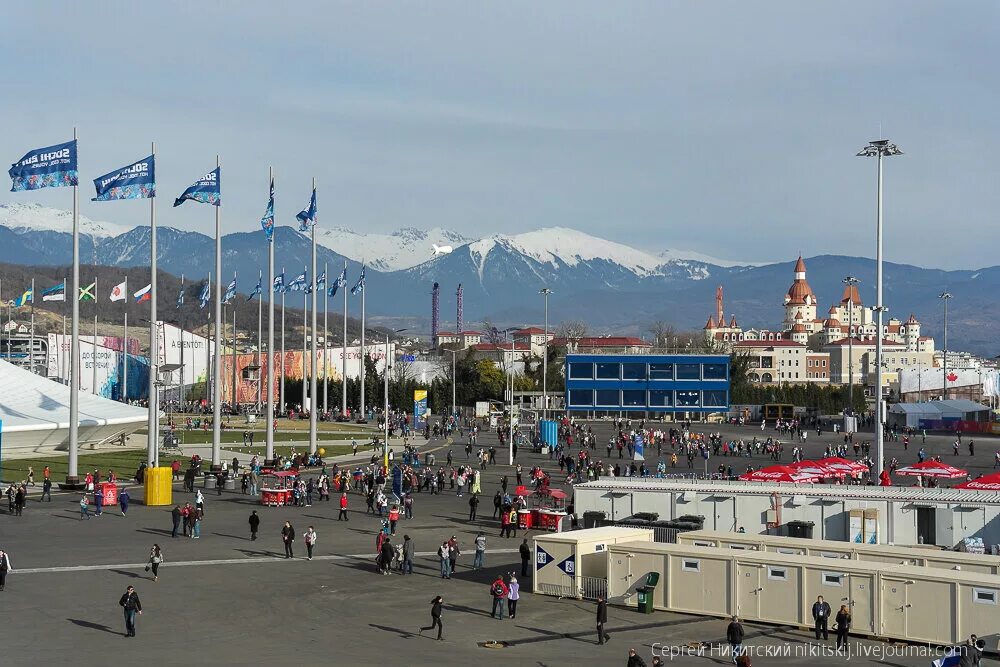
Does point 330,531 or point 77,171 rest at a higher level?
point 77,171

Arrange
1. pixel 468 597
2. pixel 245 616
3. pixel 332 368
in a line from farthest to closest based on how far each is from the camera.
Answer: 1. pixel 332 368
2. pixel 468 597
3. pixel 245 616

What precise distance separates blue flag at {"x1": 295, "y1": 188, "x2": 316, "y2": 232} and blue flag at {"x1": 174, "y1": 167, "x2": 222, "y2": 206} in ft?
26.0

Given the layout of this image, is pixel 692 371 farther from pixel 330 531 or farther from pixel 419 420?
pixel 330 531

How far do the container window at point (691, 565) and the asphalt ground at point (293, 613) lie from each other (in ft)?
3.40

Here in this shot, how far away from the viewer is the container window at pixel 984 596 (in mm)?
22339

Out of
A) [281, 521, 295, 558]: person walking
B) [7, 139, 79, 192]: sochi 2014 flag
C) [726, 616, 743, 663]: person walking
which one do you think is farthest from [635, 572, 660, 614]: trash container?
[7, 139, 79, 192]: sochi 2014 flag

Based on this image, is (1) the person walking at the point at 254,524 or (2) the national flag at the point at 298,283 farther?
(2) the national flag at the point at 298,283

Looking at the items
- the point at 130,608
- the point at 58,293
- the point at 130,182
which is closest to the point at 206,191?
the point at 130,182

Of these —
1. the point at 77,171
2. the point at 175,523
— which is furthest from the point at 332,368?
the point at 175,523

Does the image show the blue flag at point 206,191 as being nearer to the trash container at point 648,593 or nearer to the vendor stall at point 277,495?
the vendor stall at point 277,495

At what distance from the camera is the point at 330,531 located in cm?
3797

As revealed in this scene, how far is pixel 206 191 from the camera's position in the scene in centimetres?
4838

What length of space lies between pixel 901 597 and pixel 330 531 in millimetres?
19549

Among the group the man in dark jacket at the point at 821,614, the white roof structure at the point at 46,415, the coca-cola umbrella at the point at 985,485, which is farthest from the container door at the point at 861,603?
the white roof structure at the point at 46,415
